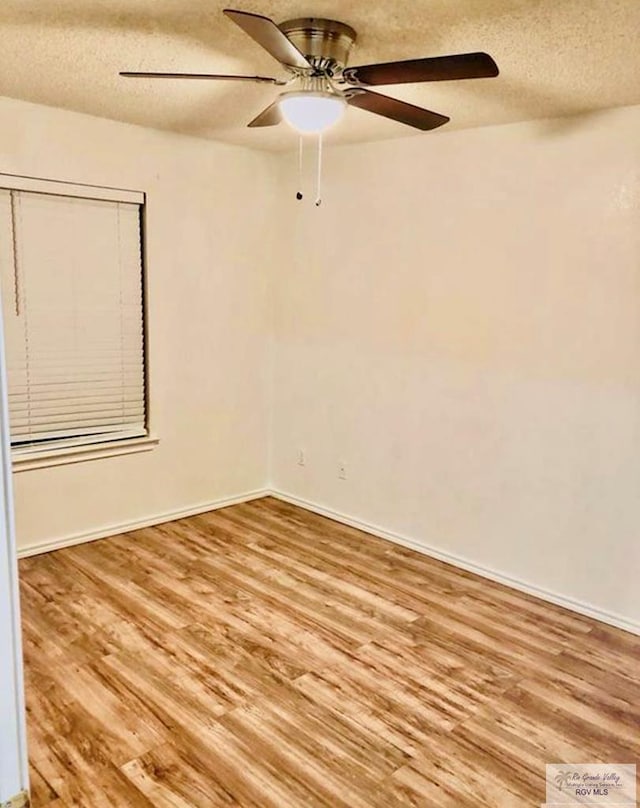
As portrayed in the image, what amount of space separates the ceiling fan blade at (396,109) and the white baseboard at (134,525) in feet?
9.27

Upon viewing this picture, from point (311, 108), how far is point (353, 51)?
1.07ft

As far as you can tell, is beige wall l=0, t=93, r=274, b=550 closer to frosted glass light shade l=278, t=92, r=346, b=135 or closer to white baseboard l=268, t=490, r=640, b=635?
white baseboard l=268, t=490, r=640, b=635

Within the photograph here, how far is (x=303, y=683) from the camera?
2520 millimetres

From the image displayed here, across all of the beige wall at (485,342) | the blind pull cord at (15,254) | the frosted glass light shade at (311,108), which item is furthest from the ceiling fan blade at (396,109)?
the blind pull cord at (15,254)

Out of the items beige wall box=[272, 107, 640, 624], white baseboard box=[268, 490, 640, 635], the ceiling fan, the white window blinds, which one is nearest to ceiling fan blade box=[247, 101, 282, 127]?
the ceiling fan

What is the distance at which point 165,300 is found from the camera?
157 inches

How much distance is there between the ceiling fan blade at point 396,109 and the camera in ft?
7.75

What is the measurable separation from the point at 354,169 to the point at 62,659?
3110mm

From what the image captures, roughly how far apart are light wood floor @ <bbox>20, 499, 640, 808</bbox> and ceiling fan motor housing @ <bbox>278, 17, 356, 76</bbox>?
91.5 inches

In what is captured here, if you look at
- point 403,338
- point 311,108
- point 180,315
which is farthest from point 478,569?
point 311,108

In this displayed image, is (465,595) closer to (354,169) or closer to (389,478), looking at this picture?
(389,478)

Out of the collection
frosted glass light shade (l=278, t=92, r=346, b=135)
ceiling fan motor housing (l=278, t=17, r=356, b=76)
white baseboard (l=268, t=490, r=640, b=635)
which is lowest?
white baseboard (l=268, t=490, r=640, b=635)

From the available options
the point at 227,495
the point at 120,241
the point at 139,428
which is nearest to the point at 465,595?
the point at 227,495

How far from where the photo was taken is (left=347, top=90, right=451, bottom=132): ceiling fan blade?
7.75ft
